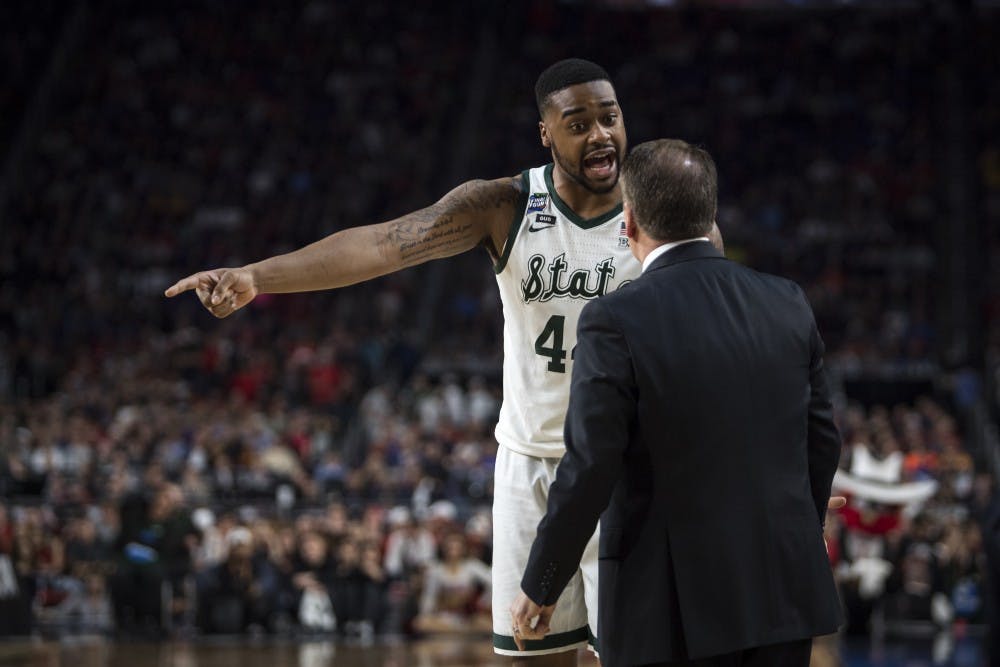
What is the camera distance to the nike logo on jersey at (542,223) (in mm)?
4773

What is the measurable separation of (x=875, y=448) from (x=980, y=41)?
1453 centimetres

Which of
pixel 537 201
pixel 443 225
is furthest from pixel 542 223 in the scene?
pixel 443 225

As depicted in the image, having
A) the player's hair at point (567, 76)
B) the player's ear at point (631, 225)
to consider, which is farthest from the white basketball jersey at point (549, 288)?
the player's ear at point (631, 225)

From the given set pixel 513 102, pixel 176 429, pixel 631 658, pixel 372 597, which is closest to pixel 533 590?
pixel 631 658

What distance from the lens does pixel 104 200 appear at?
24094 millimetres

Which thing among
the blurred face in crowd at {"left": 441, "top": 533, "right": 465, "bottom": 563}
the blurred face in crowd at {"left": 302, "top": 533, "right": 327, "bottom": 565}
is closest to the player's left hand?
the blurred face in crowd at {"left": 441, "top": 533, "right": 465, "bottom": 563}

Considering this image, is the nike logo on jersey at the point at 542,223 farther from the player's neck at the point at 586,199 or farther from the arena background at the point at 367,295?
the arena background at the point at 367,295

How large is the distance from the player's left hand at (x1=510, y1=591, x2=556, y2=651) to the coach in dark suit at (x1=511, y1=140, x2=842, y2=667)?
0.11 metres

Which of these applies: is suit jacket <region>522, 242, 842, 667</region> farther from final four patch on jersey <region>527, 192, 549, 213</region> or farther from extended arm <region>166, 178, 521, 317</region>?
final four patch on jersey <region>527, 192, 549, 213</region>

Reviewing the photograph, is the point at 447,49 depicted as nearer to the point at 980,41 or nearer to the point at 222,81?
the point at 222,81

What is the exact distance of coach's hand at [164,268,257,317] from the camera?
4.00 meters

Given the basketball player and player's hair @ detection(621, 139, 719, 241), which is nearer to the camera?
player's hair @ detection(621, 139, 719, 241)

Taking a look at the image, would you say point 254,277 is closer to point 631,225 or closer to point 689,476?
point 631,225

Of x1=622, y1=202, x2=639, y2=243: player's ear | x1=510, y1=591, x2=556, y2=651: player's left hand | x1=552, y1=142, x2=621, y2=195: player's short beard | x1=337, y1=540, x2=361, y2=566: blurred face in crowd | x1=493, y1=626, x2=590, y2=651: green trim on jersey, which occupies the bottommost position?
x1=337, y1=540, x2=361, y2=566: blurred face in crowd
